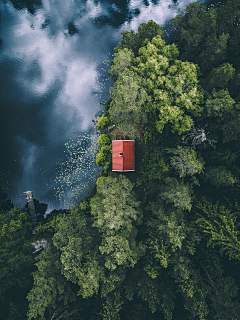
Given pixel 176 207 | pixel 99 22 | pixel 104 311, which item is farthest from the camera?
pixel 99 22

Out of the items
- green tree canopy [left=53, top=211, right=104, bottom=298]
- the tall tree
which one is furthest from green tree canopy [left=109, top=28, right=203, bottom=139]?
green tree canopy [left=53, top=211, right=104, bottom=298]

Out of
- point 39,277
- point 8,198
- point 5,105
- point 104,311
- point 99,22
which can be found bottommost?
point 104,311

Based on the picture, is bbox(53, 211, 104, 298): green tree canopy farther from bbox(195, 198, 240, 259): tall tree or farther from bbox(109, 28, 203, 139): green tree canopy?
bbox(109, 28, 203, 139): green tree canopy

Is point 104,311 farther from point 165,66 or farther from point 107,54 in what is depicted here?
point 107,54

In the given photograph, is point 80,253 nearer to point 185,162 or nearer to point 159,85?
point 185,162

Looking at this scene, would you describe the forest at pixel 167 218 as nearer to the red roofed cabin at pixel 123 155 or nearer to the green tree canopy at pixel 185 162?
the green tree canopy at pixel 185 162

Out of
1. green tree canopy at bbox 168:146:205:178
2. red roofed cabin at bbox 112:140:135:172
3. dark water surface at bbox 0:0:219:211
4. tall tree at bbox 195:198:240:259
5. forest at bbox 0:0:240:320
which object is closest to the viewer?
tall tree at bbox 195:198:240:259

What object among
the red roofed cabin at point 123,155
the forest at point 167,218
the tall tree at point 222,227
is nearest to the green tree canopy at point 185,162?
the forest at point 167,218

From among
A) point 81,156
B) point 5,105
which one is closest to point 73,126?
point 81,156
